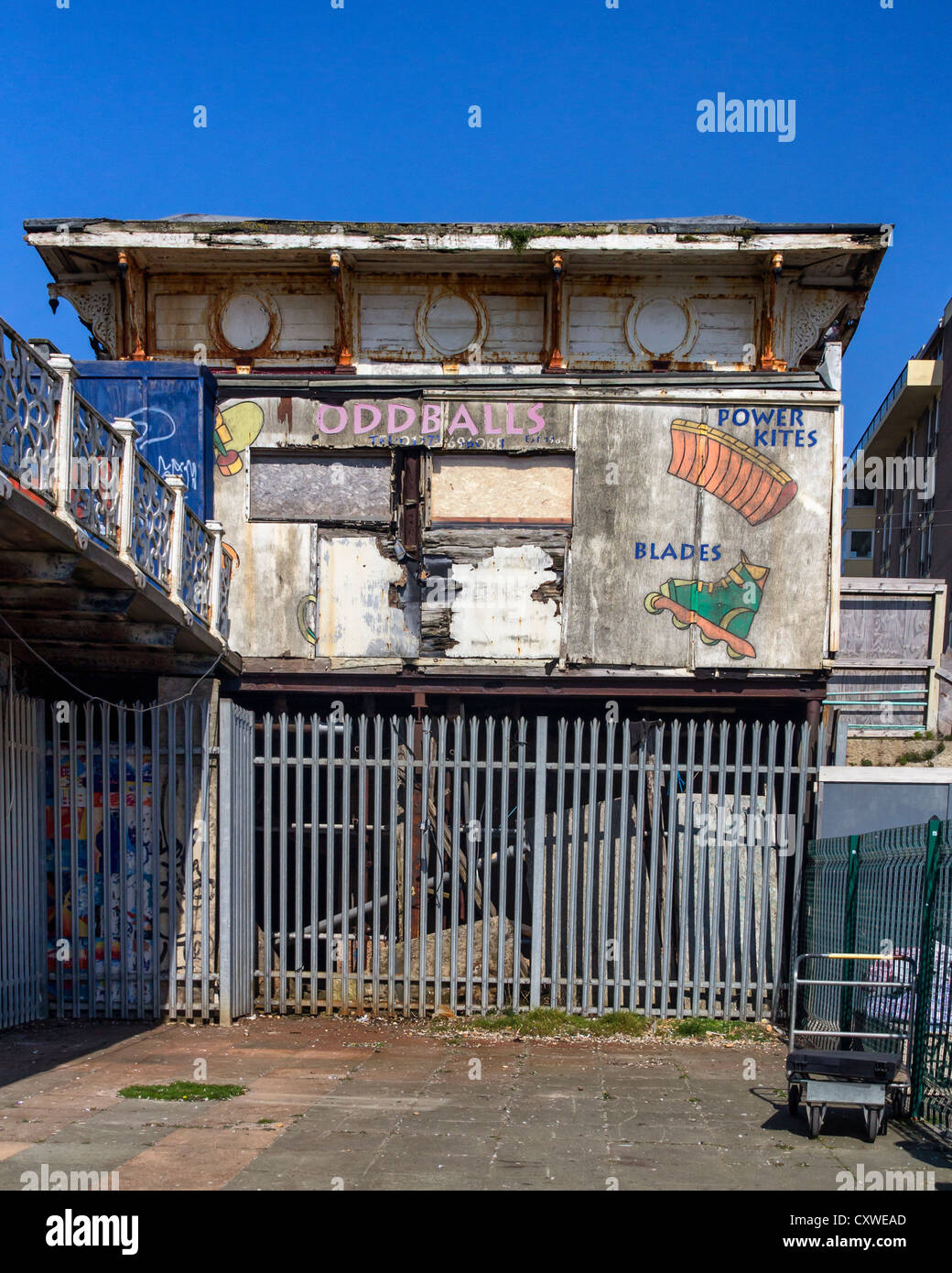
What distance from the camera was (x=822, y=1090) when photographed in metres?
6.48

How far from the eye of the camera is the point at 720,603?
11828mm

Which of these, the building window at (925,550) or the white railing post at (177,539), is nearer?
the white railing post at (177,539)

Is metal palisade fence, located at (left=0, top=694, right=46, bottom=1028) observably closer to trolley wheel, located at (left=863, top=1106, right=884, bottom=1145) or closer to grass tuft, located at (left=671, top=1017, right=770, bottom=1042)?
grass tuft, located at (left=671, top=1017, right=770, bottom=1042)

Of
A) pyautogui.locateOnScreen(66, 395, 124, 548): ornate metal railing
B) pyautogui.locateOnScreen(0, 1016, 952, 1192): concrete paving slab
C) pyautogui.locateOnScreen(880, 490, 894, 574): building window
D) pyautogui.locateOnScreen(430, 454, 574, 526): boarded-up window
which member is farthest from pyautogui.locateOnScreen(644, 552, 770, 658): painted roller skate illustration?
pyautogui.locateOnScreen(880, 490, 894, 574): building window

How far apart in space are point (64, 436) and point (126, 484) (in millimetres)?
1118

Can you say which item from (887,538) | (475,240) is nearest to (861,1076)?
(475,240)

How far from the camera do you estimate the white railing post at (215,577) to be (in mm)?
11006

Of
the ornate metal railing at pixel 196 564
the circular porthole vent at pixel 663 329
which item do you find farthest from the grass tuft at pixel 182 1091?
the circular porthole vent at pixel 663 329

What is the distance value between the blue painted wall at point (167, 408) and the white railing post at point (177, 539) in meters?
1.92

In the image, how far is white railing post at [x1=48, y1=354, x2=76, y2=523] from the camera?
7.55 metres

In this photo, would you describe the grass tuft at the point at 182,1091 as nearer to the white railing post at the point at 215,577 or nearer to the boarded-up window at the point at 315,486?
the white railing post at the point at 215,577

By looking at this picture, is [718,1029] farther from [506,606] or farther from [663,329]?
[663,329]
